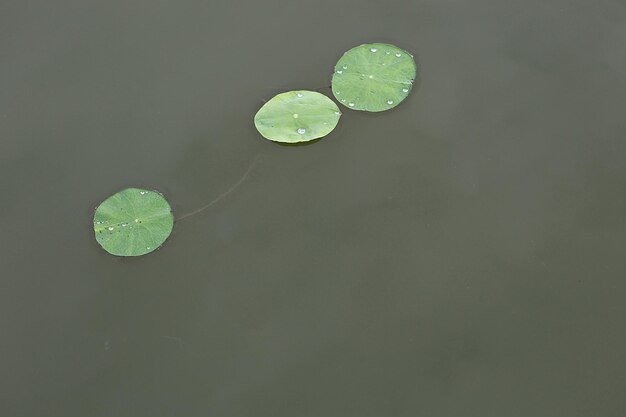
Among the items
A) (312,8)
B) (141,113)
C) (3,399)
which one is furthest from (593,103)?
(3,399)

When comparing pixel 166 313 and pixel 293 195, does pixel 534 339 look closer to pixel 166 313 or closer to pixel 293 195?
pixel 293 195

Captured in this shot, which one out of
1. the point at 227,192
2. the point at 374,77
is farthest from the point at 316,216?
the point at 374,77

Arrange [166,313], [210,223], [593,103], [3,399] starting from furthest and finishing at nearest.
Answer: [593,103] → [210,223] → [166,313] → [3,399]

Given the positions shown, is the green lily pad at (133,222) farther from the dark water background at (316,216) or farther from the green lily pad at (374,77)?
the green lily pad at (374,77)

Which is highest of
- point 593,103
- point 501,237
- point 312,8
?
point 312,8

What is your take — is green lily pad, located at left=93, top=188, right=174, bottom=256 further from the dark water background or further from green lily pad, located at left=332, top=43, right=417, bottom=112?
green lily pad, located at left=332, top=43, right=417, bottom=112

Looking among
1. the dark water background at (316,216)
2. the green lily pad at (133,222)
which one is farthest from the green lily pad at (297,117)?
the green lily pad at (133,222)
